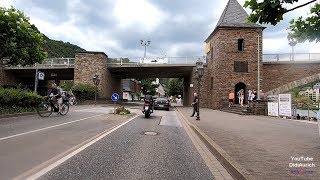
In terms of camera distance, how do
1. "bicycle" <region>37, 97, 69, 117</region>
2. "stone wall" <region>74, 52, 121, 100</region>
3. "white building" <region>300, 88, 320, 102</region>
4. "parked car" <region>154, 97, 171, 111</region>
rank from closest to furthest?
1. "bicycle" <region>37, 97, 69, 117</region>
2. "white building" <region>300, 88, 320, 102</region>
3. "parked car" <region>154, 97, 171, 111</region>
4. "stone wall" <region>74, 52, 121, 100</region>

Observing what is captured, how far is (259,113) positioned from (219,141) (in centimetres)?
1753

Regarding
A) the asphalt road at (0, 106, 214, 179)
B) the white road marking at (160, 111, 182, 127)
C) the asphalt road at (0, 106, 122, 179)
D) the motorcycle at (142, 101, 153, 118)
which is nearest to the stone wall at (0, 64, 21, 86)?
the motorcycle at (142, 101, 153, 118)

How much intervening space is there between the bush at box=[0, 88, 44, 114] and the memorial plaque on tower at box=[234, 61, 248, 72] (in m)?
23.8

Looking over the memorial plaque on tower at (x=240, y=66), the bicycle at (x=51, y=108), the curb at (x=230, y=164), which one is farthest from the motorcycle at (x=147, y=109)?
the memorial plaque on tower at (x=240, y=66)

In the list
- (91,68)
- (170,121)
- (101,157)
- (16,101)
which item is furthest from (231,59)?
(101,157)

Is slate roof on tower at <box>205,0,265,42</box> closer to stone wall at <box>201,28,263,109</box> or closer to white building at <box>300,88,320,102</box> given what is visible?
stone wall at <box>201,28,263,109</box>

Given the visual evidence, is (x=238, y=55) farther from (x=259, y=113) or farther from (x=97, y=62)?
(x=97, y=62)

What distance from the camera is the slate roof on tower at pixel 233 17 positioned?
38.7 meters

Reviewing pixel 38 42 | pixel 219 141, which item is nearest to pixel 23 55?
pixel 38 42

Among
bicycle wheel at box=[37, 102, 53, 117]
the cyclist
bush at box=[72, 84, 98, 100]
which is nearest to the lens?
bicycle wheel at box=[37, 102, 53, 117]

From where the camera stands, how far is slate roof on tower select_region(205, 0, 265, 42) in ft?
127

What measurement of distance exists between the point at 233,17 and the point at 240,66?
6.20 metres

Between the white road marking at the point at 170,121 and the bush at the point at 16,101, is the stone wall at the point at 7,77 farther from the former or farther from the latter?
the white road marking at the point at 170,121

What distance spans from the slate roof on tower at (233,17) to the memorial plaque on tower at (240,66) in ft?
13.4
